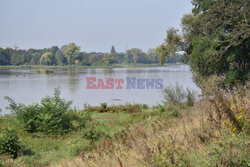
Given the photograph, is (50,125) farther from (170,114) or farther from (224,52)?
(224,52)

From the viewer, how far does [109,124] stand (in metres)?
10.4

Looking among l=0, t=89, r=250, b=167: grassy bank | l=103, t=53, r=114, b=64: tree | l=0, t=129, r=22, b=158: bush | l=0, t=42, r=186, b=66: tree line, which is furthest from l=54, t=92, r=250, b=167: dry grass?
l=103, t=53, r=114, b=64: tree

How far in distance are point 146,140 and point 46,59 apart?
311 ft

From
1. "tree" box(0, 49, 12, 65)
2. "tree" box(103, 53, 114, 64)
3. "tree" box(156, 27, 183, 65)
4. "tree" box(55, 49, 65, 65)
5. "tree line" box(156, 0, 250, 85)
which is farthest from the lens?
"tree" box(103, 53, 114, 64)

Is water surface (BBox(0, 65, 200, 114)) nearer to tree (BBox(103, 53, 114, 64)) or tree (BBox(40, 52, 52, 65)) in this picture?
tree (BBox(40, 52, 52, 65))

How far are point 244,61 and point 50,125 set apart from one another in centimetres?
1401

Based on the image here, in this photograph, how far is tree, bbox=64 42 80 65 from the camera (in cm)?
9600

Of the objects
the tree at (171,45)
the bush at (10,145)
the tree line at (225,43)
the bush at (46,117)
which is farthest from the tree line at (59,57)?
the bush at (10,145)

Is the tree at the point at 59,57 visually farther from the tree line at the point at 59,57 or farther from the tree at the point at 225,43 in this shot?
the tree at the point at 225,43

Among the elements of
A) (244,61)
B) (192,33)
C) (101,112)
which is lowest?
(101,112)

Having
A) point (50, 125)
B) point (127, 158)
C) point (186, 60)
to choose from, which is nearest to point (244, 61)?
point (186, 60)

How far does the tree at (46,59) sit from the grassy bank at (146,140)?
8753 cm

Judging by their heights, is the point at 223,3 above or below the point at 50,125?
above

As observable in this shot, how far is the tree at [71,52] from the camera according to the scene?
3780 inches
